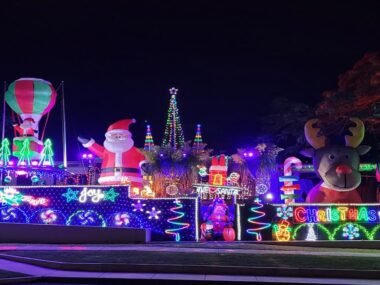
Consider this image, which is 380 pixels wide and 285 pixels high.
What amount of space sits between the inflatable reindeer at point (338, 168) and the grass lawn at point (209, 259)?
667 cm

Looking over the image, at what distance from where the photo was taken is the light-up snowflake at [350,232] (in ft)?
63.9

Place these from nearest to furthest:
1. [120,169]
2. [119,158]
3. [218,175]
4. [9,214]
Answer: [9,214]
[120,169]
[119,158]
[218,175]

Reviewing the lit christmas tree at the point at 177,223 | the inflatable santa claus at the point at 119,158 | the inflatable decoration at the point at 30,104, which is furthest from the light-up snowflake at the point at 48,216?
the inflatable decoration at the point at 30,104

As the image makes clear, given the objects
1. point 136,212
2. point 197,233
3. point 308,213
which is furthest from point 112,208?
point 308,213

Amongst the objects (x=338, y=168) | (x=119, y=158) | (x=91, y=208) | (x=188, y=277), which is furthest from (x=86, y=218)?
(x=338, y=168)

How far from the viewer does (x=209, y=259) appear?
13516 millimetres

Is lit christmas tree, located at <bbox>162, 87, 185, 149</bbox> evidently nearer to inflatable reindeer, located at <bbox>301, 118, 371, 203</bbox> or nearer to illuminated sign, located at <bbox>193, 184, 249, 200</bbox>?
illuminated sign, located at <bbox>193, 184, 249, 200</bbox>

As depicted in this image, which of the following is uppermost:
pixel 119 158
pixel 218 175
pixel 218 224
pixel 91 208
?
pixel 119 158

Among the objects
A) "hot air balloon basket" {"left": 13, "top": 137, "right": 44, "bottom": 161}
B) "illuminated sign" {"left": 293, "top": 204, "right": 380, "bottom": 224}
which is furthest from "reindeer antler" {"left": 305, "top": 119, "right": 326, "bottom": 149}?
"hot air balloon basket" {"left": 13, "top": 137, "right": 44, "bottom": 161}

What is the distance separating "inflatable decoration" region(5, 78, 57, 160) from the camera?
84.8 ft

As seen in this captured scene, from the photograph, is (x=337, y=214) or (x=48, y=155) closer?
(x=337, y=214)

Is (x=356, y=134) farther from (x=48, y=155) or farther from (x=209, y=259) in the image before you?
(x=48, y=155)

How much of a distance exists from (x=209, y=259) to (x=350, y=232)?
26.7 ft

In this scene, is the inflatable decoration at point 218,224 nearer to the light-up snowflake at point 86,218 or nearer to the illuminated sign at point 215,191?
the light-up snowflake at point 86,218
